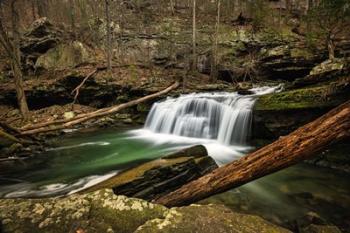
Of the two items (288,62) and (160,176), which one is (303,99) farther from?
(288,62)

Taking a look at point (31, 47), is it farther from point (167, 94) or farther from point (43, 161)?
point (43, 161)

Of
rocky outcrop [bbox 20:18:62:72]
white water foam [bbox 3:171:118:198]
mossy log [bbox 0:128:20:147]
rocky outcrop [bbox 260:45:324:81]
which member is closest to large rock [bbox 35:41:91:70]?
rocky outcrop [bbox 20:18:62:72]

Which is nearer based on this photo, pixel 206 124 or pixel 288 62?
pixel 206 124

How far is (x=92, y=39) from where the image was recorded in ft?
74.8

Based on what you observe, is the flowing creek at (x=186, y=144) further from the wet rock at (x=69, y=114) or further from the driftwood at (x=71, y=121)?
the wet rock at (x=69, y=114)

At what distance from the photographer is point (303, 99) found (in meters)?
8.49

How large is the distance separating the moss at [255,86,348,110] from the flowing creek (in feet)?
3.30

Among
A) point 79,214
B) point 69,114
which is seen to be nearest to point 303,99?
point 79,214

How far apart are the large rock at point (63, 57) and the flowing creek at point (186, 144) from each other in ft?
26.4

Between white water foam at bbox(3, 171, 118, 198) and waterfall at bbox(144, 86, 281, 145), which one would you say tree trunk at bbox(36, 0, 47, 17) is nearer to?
waterfall at bbox(144, 86, 281, 145)

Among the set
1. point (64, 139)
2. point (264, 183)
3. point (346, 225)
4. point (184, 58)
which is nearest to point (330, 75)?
point (264, 183)

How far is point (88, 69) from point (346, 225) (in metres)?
17.1

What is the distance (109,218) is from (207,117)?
10.5m

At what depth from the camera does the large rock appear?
18.4 meters
